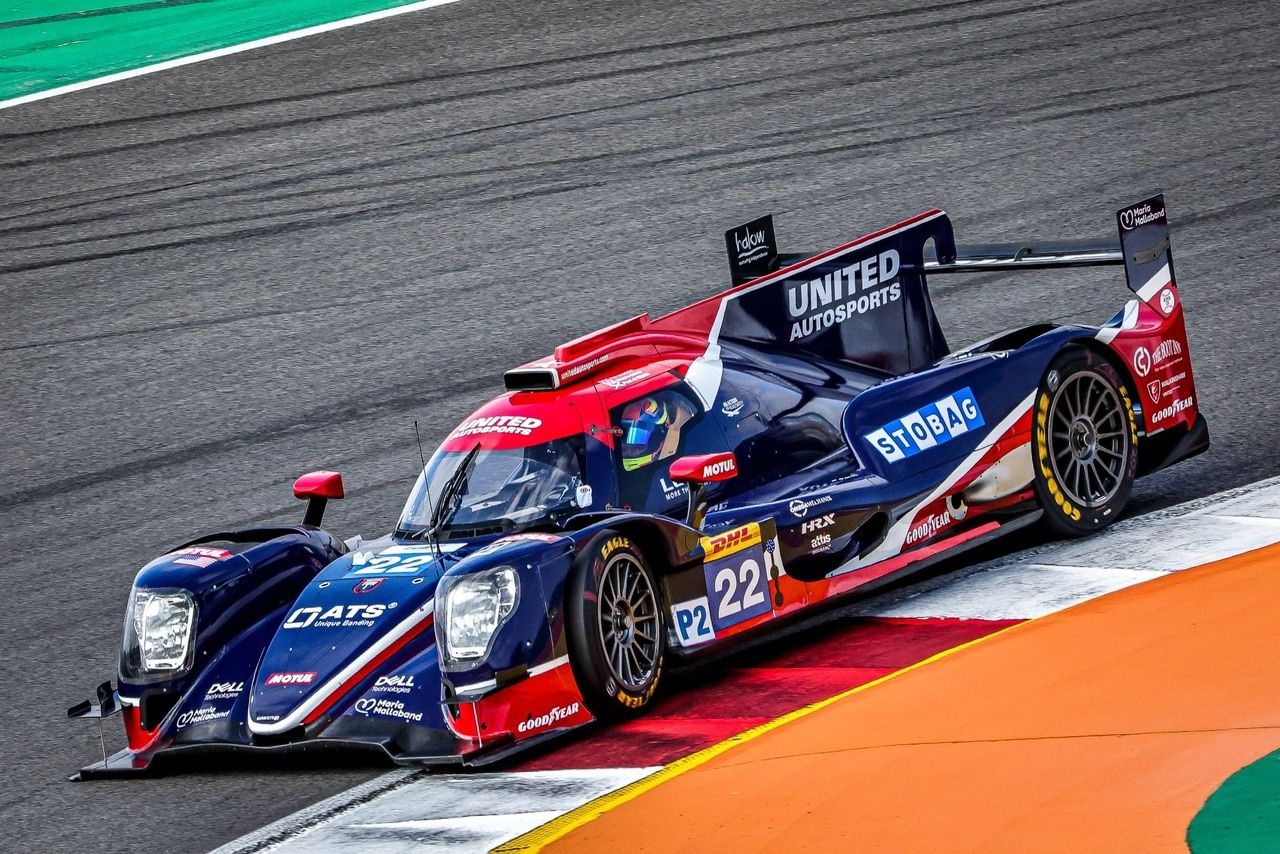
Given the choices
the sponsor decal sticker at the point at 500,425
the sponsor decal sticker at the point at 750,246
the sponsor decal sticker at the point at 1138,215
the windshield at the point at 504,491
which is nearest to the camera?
the windshield at the point at 504,491

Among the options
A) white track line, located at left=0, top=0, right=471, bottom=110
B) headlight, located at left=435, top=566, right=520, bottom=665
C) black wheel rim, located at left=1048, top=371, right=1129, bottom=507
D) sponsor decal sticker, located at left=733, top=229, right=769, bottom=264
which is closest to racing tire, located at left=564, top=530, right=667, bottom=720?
headlight, located at left=435, top=566, right=520, bottom=665

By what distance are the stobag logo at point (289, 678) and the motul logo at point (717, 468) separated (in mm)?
1666

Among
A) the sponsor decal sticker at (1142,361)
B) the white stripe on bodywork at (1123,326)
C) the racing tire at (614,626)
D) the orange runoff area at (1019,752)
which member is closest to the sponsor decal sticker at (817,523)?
the racing tire at (614,626)

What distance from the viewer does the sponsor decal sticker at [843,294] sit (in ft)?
29.0

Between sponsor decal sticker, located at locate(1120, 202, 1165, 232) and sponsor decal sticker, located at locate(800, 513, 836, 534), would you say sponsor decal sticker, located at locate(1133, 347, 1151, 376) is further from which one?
sponsor decal sticker, located at locate(800, 513, 836, 534)

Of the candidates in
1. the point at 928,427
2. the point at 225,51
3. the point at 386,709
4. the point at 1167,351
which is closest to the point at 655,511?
the point at 928,427

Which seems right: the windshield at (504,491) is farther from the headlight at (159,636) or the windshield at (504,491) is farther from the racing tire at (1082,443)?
the racing tire at (1082,443)

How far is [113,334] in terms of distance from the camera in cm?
1342

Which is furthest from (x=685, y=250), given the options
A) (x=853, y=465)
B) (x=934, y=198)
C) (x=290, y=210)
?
(x=853, y=465)

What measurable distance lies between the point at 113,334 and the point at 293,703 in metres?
7.33

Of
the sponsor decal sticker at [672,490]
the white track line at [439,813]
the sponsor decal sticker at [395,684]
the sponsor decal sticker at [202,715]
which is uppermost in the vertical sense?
the sponsor decal sticker at [672,490]

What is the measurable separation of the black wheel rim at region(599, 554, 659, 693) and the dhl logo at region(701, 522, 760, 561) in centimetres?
33

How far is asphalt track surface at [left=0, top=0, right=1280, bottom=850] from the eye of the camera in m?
9.88

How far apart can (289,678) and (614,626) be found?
3.90 ft
